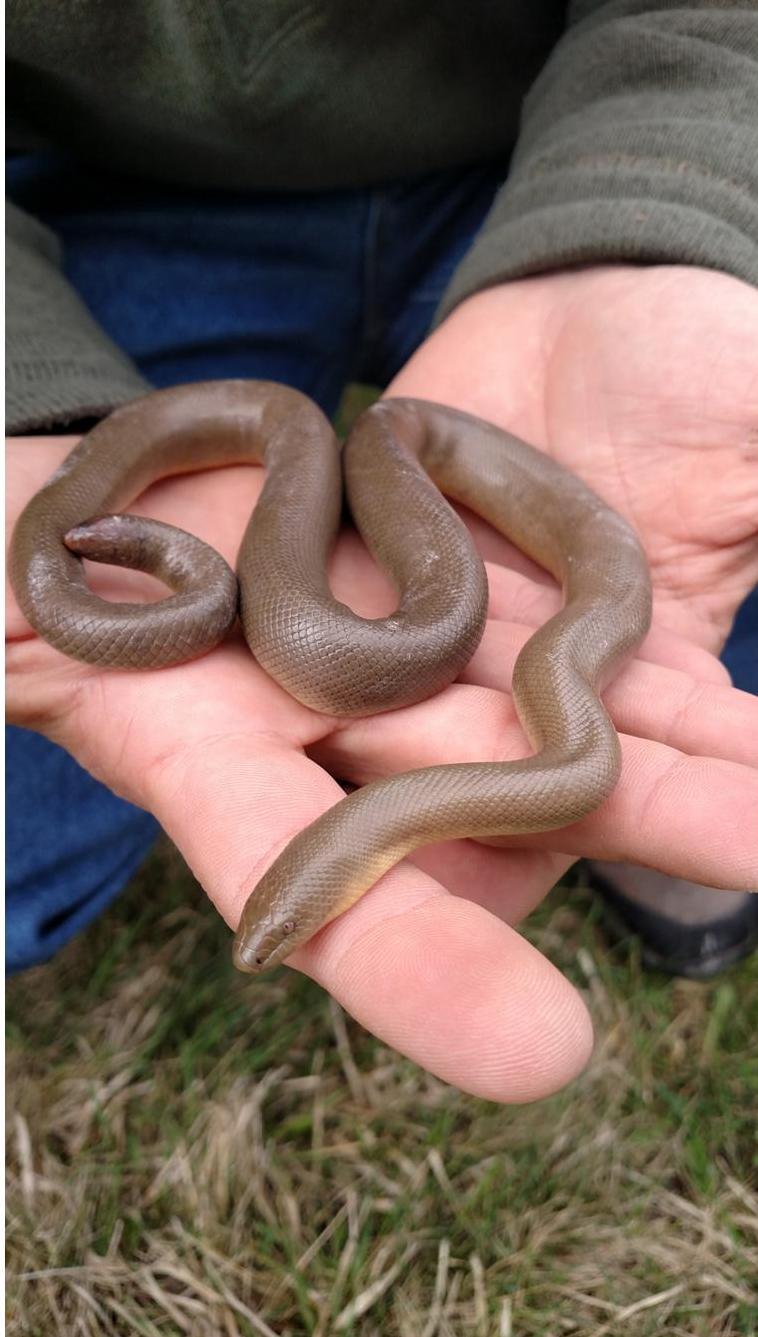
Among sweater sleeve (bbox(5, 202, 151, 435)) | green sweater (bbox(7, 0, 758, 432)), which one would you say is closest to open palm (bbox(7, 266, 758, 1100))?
sweater sleeve (bbox(5, 202, 151, 435))

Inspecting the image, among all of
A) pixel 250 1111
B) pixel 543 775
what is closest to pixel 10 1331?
pixel 250 1111

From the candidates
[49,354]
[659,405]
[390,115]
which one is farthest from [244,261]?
[659,405]

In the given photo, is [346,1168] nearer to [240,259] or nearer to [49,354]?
[49,354]

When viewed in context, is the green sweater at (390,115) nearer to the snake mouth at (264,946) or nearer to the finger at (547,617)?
the finger at (547,617)

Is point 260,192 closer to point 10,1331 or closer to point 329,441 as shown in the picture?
point 329,441

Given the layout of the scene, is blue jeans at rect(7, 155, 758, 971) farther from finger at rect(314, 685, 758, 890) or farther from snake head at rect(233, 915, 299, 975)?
snake head at rect(233, 915, 299, 975)

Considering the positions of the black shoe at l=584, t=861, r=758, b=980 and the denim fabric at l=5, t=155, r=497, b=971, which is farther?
the denim fabric at l=5, t=155, r=497, b=971
